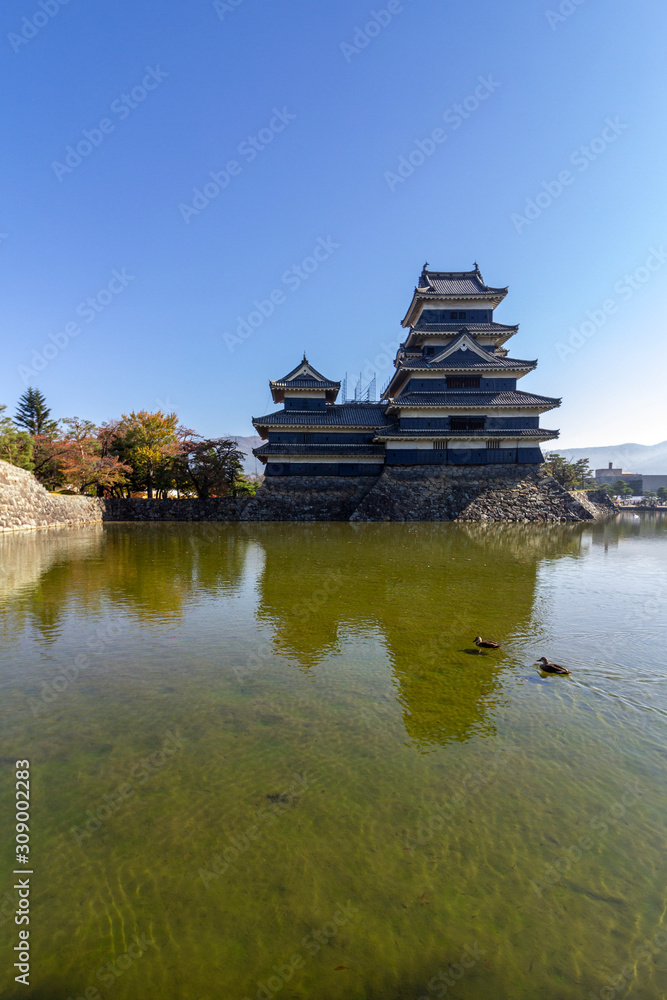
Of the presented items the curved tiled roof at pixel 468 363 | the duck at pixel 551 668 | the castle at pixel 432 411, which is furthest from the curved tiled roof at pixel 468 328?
the duck at pixel 551 668

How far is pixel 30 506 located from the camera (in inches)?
967

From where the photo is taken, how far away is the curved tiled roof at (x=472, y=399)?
28391 millimetres

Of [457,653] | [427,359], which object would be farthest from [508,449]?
[457,653]

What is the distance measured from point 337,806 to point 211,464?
31187 mm

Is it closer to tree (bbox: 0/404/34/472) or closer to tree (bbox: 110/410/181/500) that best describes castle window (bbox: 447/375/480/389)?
tree (bbox: 110/410/181/500)

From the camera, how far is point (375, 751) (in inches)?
148

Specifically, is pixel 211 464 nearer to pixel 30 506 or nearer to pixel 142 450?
pixel 142 450

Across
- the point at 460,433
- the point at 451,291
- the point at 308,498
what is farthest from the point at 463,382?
the point at 308,498

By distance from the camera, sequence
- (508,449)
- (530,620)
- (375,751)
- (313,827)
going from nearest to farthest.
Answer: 1. (313,827)
2. (375,751)
3. (530,620)
4. (508,449)

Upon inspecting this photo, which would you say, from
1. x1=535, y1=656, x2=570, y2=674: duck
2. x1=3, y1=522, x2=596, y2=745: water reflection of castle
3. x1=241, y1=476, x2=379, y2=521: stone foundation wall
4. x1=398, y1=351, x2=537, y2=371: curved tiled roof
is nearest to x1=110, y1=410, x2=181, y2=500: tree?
x1=241, y1=476, x2=379, y2=521: stone foundation wall

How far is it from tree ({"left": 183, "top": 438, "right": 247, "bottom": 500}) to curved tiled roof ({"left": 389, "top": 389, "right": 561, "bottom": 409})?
1236 centimetres

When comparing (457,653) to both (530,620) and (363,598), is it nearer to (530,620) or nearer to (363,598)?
(530,620)

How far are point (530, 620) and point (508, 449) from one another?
78.2 ft

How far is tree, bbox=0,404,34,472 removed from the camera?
25.9 m
